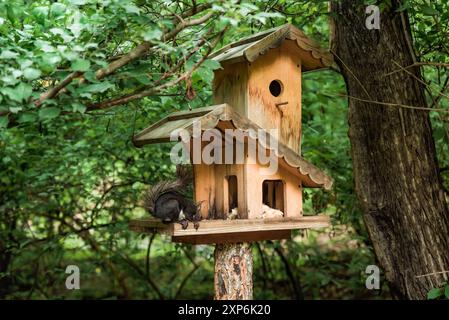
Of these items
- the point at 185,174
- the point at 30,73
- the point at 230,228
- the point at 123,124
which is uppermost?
the point at 123,124

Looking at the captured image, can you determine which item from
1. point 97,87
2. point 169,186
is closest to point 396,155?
point 169,186

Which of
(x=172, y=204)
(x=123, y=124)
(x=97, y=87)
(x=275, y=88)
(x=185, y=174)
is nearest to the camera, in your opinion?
(x=97, y=87)

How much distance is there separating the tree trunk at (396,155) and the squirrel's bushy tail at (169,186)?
1.08 meters

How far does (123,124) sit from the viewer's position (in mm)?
4523

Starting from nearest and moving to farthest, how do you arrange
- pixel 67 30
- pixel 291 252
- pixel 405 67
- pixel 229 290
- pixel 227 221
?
pixel 67 30 → pixel 227 221 → pixel 229 290 → pixel 405 67 → pixel 291 252

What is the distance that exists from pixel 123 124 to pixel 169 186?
5.28ft

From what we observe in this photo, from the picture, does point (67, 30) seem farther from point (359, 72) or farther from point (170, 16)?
point (359, 72)

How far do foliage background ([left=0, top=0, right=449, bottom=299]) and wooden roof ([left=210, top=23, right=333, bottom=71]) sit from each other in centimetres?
12

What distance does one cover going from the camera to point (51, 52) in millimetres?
2389

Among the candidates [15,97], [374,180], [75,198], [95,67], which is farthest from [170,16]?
[75,198]

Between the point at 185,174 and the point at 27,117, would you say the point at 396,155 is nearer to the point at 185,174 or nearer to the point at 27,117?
the point at 185,174

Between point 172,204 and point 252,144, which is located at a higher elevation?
point 252,144

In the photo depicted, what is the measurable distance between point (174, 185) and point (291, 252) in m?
2.90

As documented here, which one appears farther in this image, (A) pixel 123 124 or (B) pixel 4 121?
(A) pixel 123 124
